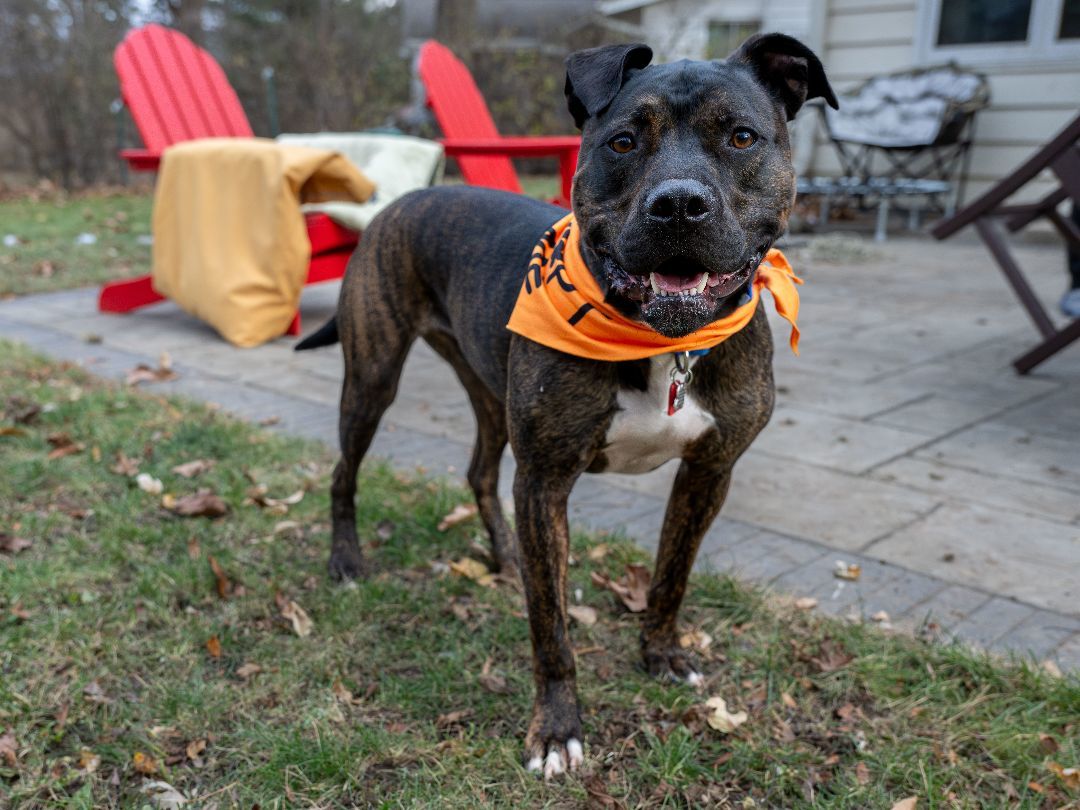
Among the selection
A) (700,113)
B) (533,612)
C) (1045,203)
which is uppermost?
(700,113)

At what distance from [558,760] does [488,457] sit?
45.1 inches

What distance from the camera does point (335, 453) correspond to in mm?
4254

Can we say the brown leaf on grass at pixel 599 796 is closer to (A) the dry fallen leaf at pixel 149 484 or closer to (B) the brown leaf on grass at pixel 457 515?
(B) the brown leaf on grass at pixel 457 515

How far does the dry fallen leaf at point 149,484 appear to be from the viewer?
3.76 meters

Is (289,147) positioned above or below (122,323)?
above

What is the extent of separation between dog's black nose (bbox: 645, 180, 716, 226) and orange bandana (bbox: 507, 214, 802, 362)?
0.31m

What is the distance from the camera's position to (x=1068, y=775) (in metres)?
2.20

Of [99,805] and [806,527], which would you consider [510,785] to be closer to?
[99,805]

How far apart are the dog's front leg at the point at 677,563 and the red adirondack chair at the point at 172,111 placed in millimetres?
4278

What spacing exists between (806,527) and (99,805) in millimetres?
2361

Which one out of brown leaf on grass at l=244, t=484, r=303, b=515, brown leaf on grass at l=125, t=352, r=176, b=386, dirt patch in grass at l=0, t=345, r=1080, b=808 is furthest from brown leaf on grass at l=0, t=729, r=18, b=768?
brown leaf on grass at l=125, t=352, r=176, b=386

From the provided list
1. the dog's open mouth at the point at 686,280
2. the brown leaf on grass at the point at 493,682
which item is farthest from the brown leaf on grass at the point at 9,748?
the dog's open mouth at the point at 686,280

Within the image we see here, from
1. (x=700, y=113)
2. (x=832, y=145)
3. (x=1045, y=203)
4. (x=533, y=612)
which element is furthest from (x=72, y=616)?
(x=832, y=145)

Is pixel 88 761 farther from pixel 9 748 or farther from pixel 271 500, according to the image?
pixel 271 500
